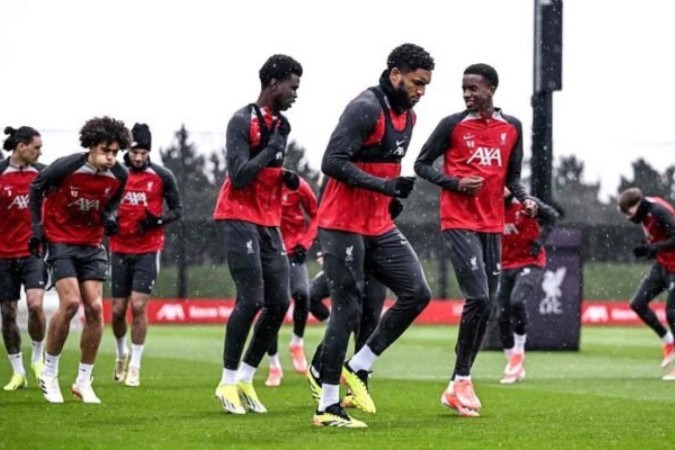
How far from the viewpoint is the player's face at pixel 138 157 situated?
15.4 m

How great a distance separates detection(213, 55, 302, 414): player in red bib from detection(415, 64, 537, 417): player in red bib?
1.20 metres

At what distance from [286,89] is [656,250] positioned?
720 centimetres

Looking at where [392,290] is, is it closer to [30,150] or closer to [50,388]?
[50,388]

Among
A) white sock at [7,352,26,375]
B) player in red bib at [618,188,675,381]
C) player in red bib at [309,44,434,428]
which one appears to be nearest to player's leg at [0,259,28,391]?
white sock at [7,352,26,375]

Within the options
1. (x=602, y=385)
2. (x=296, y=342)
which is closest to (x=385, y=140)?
(x=602, y=385)

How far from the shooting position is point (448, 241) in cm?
1146

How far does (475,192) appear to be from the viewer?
36.6 ft

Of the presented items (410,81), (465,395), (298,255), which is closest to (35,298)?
(298,255)

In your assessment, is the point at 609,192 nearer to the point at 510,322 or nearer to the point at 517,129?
the point at 510,322

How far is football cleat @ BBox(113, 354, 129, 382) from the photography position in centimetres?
1535

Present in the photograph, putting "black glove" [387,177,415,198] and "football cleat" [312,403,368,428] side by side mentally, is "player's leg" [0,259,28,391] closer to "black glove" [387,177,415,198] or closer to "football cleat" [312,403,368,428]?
"football cleat" [312,403,368,428]

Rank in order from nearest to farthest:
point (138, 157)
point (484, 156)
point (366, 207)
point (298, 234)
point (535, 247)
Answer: point (366, 207), point (484, 156), point (138, 157), point (298, 234), point (535, 247)

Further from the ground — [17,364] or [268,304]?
[268,304]

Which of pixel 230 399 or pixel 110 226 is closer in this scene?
pixel 230 399
